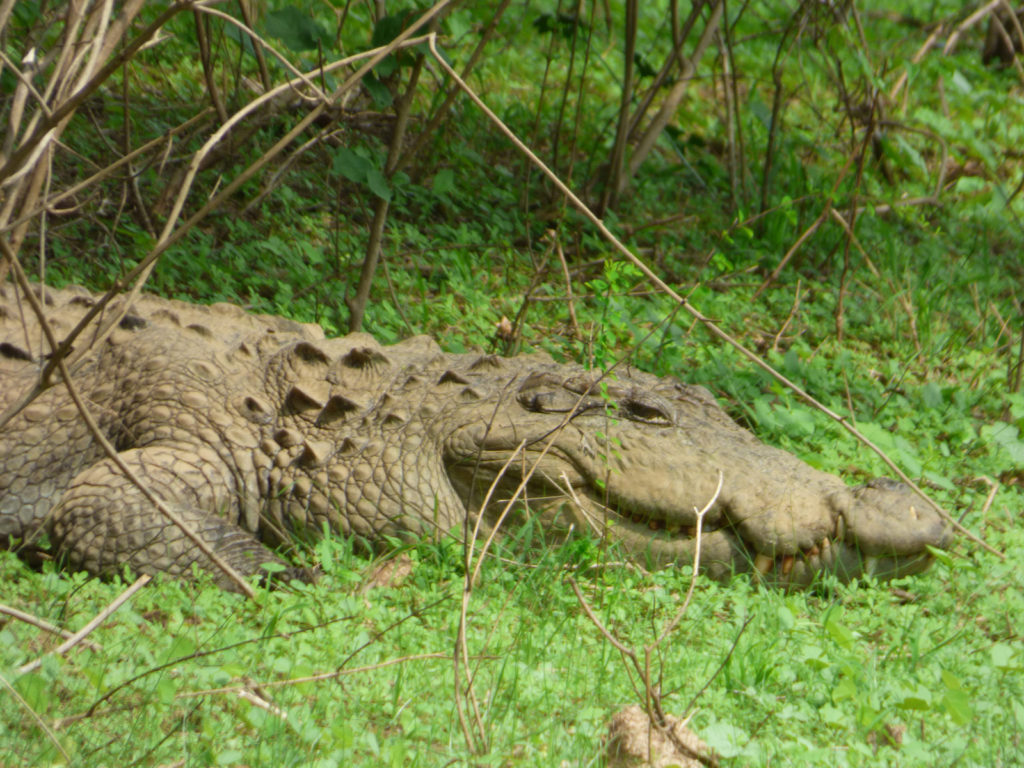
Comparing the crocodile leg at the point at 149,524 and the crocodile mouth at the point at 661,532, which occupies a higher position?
the crocodile mouth at the point at 661,532

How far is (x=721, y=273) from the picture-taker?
6.38m

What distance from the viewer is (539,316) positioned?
588 cm

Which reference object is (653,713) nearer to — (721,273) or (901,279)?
(721,273)

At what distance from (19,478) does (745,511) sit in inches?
114

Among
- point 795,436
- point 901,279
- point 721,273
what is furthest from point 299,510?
point 901,279

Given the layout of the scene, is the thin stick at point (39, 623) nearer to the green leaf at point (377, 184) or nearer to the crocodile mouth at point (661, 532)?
the crocodile mouth at point (661, 532)

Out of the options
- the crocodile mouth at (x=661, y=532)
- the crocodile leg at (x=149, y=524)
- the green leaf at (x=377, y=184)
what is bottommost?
the crocodile leg at (x=149, y=524)

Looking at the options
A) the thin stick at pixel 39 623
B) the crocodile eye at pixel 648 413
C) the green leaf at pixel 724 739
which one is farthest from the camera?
the crocodile eye at pixel 648 413

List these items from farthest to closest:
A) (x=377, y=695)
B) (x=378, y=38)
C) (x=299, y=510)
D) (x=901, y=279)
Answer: (x=901, y=279)
(x=378, y=38)
(x=299, y=510)
(x=377, y=695)

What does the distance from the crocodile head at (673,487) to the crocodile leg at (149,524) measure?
0.94 metres

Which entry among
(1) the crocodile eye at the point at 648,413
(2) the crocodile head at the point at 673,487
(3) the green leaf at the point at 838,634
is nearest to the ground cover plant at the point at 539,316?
(3) the green leaf at the point at 838,634

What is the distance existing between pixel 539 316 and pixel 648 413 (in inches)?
79.0

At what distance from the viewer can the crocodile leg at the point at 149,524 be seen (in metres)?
3.55

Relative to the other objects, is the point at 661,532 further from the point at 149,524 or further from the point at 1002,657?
the point at 149,524
